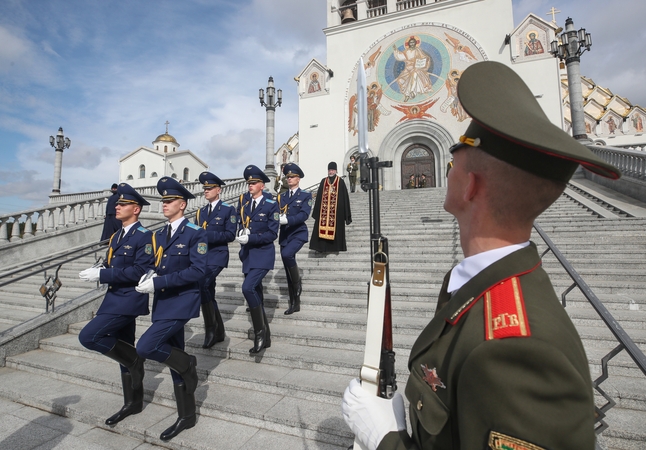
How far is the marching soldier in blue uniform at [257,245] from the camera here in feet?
14.8

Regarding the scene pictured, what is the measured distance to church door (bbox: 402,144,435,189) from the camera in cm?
1978

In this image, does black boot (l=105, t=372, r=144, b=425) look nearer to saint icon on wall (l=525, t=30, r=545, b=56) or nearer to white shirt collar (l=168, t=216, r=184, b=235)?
white shirt collar (l=168, t=216, r=184, b=235)

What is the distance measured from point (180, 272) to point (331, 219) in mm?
Result: 4744

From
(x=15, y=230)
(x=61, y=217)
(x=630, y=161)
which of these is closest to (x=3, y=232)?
(x=15, y=230)

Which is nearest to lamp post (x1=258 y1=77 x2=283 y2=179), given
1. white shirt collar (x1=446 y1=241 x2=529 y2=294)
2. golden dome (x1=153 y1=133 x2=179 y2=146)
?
white shirt collar (x1=446 y1=241 x2=529 y2=294)

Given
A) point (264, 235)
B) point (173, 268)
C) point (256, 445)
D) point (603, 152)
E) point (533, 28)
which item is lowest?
point (256, 445)

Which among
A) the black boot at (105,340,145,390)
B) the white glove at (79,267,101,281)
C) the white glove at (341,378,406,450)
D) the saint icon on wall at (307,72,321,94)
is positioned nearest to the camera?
the white glove at (341,378,406,450)

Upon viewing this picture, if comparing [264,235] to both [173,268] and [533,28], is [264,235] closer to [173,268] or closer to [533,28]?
[173,268]

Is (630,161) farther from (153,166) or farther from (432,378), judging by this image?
(153,166)

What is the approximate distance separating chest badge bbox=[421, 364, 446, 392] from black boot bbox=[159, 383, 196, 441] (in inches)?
113

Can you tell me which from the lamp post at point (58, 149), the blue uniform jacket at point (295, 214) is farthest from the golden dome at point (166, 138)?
the blue uniform jacket at point (295, 214)

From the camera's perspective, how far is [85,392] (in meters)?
4.09

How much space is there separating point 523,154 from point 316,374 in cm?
365

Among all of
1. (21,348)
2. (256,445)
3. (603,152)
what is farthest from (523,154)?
(603,152)
